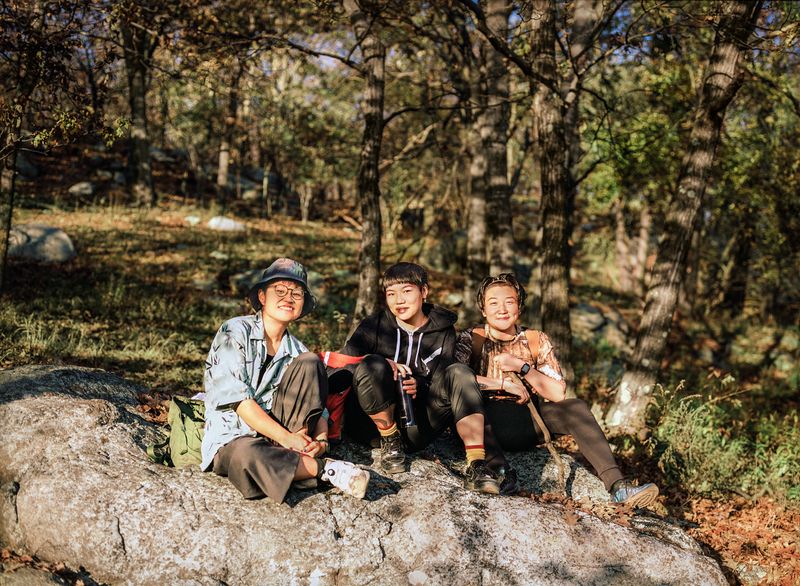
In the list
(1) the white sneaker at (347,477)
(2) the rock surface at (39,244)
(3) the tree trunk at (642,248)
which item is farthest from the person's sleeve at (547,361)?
(3) the tree trunk at (642,248)

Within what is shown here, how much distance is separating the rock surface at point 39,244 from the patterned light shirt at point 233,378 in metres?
8.99

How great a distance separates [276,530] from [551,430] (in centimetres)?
218

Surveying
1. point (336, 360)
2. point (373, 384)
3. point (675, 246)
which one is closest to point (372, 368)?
point (373, 384)

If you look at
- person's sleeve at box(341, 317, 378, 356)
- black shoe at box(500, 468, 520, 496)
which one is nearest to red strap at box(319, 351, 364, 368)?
person's sleeve at box(341, 317, 378, 356)

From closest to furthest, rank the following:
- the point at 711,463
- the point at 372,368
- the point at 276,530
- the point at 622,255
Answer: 1. the point at 276,530
2. the point at 372,368
3. the point at 711,463
4. the point at 622,255

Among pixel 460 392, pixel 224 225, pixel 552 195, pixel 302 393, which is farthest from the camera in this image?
pixel 224 225

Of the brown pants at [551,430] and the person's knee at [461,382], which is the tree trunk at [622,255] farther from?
the person's knee at [461,382]

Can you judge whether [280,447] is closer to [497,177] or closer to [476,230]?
[497,177]

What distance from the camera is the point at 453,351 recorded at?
4.90 m

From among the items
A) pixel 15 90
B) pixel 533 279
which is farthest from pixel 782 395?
pixel 15 90

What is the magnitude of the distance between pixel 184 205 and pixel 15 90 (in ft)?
52.4

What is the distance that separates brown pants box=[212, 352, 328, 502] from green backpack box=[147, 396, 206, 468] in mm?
237

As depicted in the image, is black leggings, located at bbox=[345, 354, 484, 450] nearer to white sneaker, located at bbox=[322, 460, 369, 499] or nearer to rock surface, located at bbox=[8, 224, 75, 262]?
white sneaker, located at bbox=[322, 460, 369, 499]

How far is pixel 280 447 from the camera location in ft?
12.8
